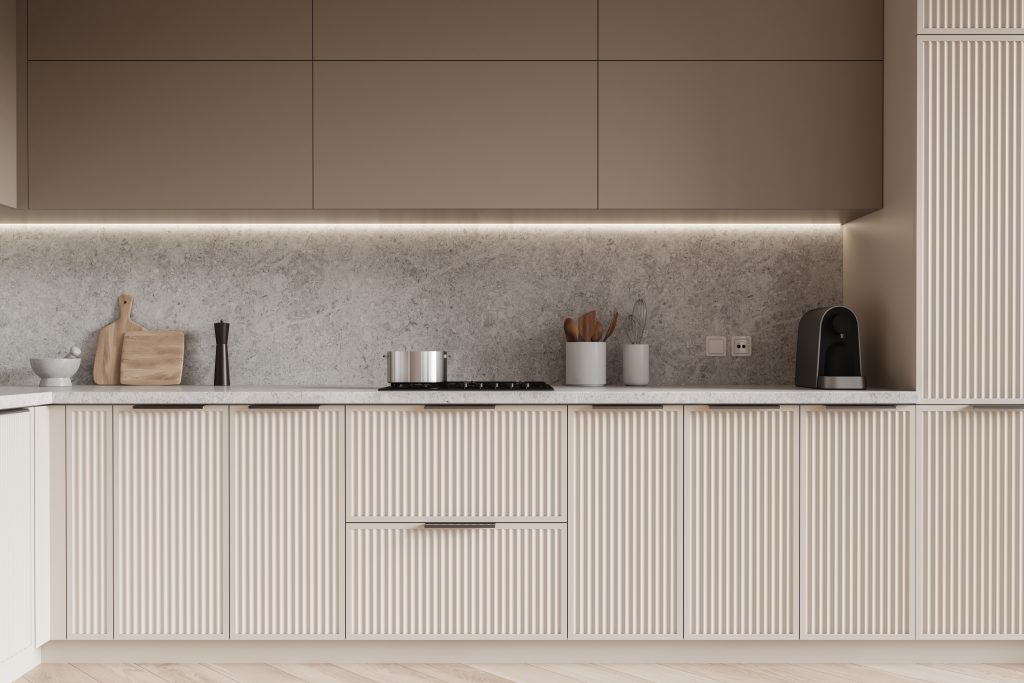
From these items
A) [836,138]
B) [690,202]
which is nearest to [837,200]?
[836,138]

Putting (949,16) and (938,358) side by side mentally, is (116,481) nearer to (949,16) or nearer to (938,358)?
(938,358)

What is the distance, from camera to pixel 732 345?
3.03 m

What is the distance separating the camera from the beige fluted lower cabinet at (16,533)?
7.38ft

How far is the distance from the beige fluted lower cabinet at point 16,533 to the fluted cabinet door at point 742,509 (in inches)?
79.1

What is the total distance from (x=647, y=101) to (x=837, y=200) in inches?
29.0

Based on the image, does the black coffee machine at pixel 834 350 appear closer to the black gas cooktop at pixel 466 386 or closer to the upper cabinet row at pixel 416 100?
the upper cabinet row at pixel 416 100

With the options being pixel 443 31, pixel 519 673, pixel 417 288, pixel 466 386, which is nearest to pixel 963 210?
pixel 466 386

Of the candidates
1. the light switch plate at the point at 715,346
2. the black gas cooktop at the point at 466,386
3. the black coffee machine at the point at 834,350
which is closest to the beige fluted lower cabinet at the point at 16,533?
the black gas cooktop at the point at 466,386

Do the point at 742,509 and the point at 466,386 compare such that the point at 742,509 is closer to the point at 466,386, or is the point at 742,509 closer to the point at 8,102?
the point at 466,386

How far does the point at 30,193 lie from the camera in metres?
2.66

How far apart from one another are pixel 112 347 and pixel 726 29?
2.54 m

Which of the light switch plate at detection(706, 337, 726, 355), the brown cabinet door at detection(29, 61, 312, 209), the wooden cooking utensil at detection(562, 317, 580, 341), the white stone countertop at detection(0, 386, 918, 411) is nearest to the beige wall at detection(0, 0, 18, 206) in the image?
the brown cabinet door at detection(29, 61, 312, 209)

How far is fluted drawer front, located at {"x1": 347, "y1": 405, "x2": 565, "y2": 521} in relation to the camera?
8.03 feet

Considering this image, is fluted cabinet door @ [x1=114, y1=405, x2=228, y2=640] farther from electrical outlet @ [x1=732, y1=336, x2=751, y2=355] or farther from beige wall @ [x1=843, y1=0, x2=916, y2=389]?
beige wall @ [x1=843, y1=0, x2=916, y2=389]
